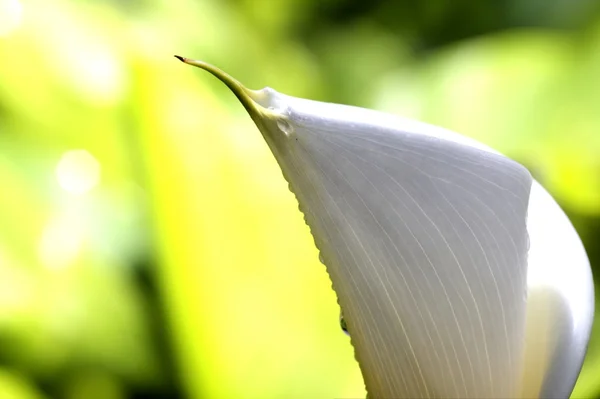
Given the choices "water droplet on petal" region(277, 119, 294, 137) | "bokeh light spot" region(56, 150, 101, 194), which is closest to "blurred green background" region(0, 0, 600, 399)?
"bokeh light spot" region(56, 150, 101, 194)

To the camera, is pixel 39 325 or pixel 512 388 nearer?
pixel 512 388

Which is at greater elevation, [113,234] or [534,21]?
[534,21]

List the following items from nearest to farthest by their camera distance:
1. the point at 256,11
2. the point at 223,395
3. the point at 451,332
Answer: the point at 451,332, the point at 223,395, the point at 256,11

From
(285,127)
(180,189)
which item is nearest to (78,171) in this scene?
(180,189)

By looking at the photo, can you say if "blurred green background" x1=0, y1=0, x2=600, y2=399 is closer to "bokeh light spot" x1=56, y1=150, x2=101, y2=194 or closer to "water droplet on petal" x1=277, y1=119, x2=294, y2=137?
"bokeh light spot" x1=56, y1=150, x2=101, y2=194

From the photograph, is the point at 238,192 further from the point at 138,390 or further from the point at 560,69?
the point at 560,69

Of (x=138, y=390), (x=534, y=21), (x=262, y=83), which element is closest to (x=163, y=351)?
(x=138, y=390)

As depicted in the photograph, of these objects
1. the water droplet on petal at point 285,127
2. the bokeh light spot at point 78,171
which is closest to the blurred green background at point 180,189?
the bokeh light spot at point 78,171
